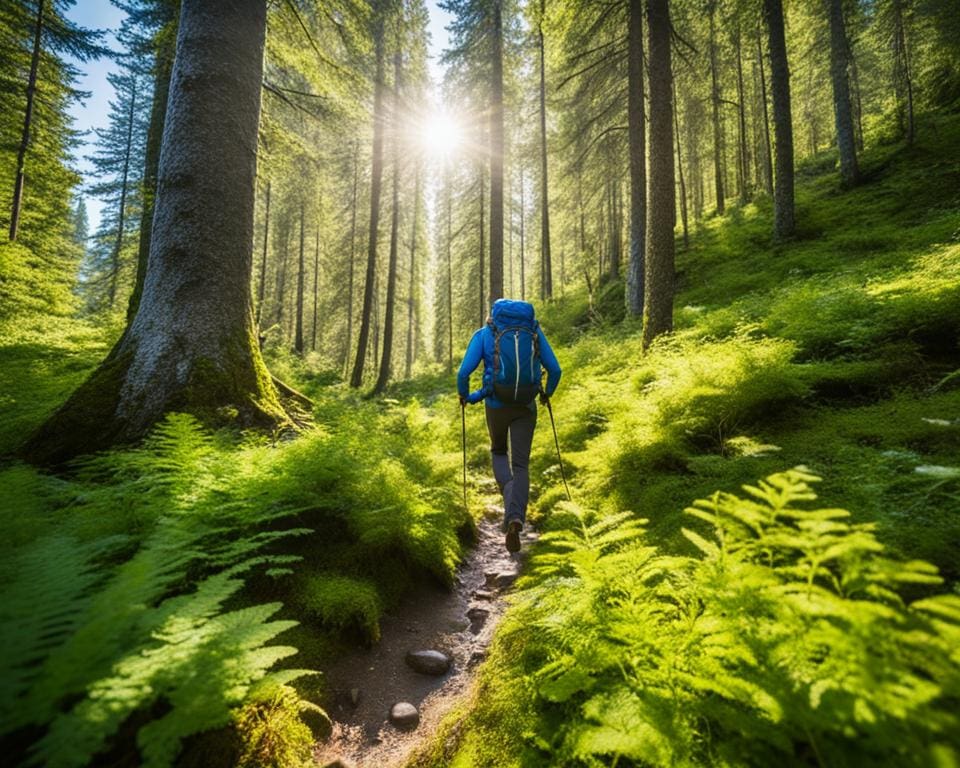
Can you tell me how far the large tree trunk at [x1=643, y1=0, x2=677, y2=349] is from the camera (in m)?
7.43

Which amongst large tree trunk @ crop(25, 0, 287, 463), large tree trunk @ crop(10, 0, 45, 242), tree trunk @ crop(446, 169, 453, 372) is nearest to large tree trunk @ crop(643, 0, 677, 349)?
large tree trunk @ crop(25, 0, 287, 463)

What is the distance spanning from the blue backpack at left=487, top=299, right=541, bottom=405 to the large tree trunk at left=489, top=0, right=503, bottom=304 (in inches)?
309

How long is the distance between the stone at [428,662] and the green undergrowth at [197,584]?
0.38 meters

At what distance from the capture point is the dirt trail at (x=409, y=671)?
2465mm

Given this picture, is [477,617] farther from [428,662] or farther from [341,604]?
[341,604]

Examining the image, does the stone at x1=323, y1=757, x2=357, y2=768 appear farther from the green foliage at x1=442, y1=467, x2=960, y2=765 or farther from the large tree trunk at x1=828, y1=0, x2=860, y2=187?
the large tree trunk at x1=828, y1=0, x2=860, y2=187

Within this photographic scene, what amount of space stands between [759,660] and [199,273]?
588cm

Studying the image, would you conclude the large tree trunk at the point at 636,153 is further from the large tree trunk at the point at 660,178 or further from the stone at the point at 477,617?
the stone at the point at 477,617

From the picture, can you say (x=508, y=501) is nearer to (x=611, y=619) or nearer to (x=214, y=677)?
(x=611, y=619)

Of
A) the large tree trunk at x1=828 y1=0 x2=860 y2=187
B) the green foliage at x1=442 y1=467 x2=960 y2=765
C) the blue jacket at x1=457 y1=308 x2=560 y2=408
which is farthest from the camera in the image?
the large tree trunk at x1=828 y1=0 x2=860 y2=187

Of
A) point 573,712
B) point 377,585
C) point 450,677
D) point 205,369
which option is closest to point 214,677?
point 573,712

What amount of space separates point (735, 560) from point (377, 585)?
2.87 metres

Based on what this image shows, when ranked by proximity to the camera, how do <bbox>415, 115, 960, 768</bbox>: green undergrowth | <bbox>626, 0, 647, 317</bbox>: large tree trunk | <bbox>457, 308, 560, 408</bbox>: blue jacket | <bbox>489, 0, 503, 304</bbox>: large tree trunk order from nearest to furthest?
<bbox>415, 115, 960, 768</bbox>: green undergrowth < <bbox>457, 308, 560, 408</bbox>: blue jacket < <bbox>626, 0, 647, 317</bbox>: large tree trunk < <bbox>489, 0, 503, 304</bbox>: large tree trunk

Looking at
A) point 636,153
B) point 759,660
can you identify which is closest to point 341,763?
point 759,660
